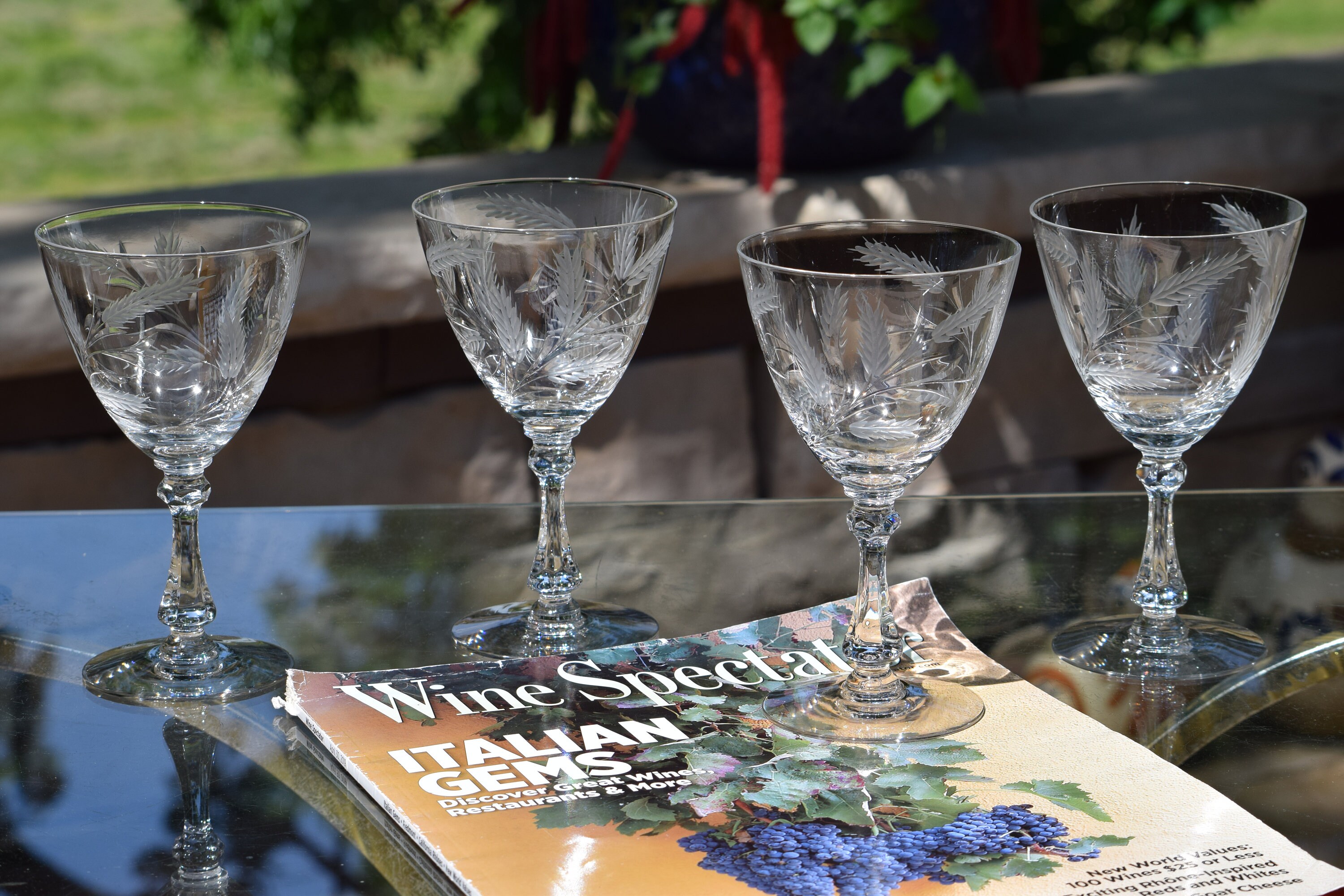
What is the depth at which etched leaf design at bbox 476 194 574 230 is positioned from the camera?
896 millimetres

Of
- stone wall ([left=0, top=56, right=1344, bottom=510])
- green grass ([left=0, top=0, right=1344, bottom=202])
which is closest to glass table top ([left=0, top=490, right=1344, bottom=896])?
stone wall ([left=0, top=56, right=1344, bottom=510])

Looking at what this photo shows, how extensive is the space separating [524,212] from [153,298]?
23cm

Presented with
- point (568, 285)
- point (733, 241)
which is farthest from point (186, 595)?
point (733, 241)

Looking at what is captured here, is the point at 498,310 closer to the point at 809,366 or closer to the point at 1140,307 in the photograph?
the point at 809,366

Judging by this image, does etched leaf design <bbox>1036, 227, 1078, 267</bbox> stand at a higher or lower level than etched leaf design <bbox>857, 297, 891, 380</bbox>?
higher

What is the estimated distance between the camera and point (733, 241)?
169 centimetres

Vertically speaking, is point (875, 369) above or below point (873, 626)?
above

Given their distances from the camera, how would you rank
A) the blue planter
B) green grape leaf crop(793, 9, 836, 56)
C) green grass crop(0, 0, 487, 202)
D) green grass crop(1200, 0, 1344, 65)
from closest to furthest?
green grape leaf crop(793, 9, 836, 56), the blue planter, green grass crop(0, 0, 487, 202), green grass crop(1200, 0, 1344, 65)

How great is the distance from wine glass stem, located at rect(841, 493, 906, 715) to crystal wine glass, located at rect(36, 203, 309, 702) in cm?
30

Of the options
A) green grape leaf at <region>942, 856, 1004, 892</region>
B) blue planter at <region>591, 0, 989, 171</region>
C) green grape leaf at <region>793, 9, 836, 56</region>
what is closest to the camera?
green grape leaf at <region>942, 856, 1004, 892</region>

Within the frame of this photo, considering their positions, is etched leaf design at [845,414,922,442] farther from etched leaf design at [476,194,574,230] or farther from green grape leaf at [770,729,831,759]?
etched leaf design at [476,194,574,230]

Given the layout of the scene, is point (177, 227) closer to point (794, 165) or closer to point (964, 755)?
point (964, 755)

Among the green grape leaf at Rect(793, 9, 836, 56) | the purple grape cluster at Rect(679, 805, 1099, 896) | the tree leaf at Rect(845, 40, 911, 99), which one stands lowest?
the purple grape cluster at Rect(679, 805, 1099, 896)

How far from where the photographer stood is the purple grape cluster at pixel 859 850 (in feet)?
1.93
